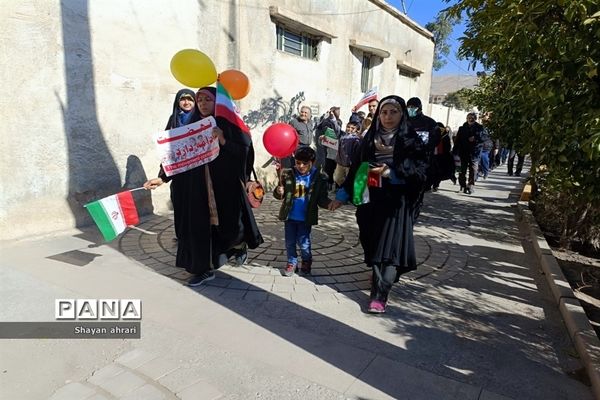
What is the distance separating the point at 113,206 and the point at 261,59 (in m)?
5.18

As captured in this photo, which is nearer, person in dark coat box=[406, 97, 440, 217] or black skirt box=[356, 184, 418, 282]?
black skirt box=[356, 184, 418, 282]

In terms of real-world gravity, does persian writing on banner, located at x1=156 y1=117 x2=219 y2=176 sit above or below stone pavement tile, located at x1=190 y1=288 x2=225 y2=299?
above

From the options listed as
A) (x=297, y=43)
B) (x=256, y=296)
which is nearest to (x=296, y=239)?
(x=256, y=296)

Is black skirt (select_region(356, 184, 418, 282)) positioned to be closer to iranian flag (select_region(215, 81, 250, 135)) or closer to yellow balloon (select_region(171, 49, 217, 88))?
iranian flag (select_region(215, 81, 250, 135))

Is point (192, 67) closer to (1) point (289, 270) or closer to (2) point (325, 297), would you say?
(1) point (289, 270)

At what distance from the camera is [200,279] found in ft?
12.7

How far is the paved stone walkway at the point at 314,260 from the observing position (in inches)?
153

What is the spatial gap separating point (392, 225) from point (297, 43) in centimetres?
689

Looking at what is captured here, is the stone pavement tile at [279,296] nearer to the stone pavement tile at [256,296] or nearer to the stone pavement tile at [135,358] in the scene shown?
the stone pavement tile at [256,296]

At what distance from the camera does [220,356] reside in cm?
271

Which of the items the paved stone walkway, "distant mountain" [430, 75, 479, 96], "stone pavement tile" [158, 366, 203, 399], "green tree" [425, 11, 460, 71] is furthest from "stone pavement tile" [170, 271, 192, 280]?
"distant mountain" [430, 75, 479, 96]

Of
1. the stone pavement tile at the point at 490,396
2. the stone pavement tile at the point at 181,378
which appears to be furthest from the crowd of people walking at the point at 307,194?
the stone pavement tile at the point at 181,378

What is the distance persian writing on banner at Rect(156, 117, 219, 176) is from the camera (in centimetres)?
366

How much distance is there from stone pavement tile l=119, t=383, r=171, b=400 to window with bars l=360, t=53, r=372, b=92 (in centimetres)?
1080
